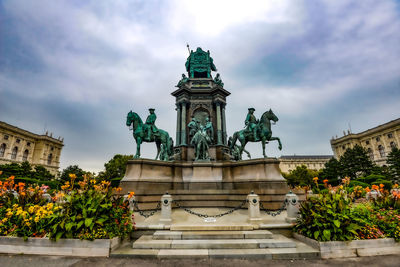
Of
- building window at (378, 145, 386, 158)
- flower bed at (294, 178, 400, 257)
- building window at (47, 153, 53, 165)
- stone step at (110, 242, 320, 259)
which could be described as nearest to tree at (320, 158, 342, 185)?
building window at (378, 145, 386, 158)

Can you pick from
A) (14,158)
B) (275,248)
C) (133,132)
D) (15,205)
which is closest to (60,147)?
(14,158)

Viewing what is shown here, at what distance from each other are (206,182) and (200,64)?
14.9m

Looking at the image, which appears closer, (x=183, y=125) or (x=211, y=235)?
(x=211, y=235)

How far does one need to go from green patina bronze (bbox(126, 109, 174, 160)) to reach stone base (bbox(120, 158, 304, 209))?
2.15 meters

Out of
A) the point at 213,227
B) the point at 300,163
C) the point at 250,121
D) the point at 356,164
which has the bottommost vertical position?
the point at 213,227

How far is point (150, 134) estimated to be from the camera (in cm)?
1611

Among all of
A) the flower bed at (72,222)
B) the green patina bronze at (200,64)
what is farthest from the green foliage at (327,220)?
the green patina bronze at (200,64)

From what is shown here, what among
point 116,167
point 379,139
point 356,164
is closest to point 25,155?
point 116,167

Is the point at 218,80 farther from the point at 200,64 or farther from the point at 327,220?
the point at 327,220

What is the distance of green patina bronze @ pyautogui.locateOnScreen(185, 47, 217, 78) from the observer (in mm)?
22812

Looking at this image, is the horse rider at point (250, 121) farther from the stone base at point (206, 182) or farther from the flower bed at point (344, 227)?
the flower bed at point (344, 227)

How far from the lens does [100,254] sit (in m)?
5.83

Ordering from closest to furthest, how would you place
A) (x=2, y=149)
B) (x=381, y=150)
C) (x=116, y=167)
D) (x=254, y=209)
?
1. (x=254, y=209)
2. (x=116, y=167)
3. (x=2, y=149)
4. (x=381, y=150)

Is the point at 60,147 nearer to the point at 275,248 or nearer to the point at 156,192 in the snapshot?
the point at 156,192
